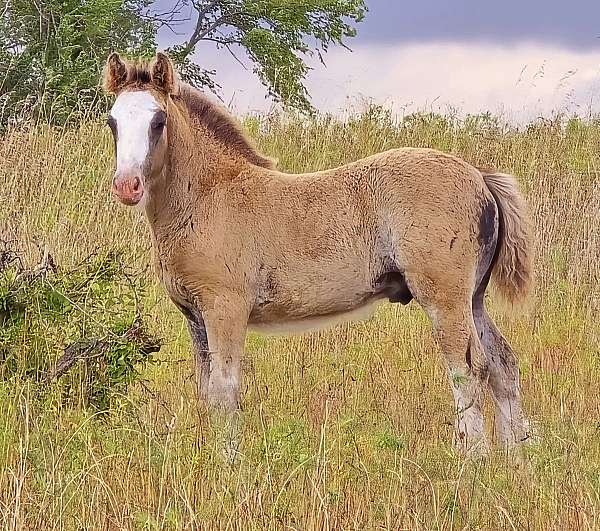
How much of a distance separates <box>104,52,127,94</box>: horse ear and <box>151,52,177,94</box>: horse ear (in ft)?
0.50

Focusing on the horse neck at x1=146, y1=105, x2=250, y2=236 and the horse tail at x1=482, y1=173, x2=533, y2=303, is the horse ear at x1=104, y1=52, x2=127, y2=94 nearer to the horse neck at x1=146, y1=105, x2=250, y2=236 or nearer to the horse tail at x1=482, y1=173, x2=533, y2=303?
the horse neck at x1=146, y1=105, x2=250, y2=236

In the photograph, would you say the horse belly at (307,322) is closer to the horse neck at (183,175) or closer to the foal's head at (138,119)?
the horse neck at (183,175)

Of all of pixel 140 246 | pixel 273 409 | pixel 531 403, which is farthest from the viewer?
pixel 140 246

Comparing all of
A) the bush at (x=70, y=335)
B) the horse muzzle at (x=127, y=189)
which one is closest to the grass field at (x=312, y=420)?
the bush at (x=70, y=335)

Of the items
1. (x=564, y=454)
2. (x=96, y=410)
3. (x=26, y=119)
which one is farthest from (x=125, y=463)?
(x=26, y=119)

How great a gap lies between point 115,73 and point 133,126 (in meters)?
0.42

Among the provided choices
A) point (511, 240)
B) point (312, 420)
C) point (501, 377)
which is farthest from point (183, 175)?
point (501, 377)

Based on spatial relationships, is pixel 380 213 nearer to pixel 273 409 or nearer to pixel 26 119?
pixel 273 409

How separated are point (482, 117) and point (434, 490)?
854 centimetres

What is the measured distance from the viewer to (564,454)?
399cm

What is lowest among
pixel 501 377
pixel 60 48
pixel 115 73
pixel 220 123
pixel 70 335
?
pixel 501 377

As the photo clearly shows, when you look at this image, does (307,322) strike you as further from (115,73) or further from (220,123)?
(115,73)

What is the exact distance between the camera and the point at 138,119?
4.56 m

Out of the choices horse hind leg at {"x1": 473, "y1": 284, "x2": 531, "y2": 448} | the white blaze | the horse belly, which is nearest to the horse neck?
the white blaze
